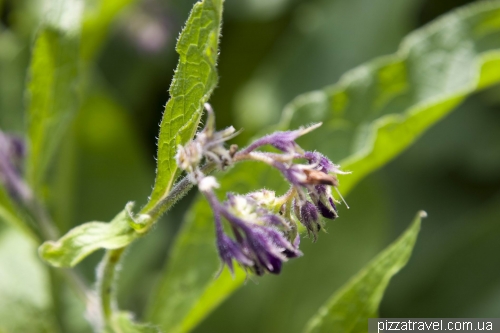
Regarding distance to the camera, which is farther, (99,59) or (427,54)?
(99,59)

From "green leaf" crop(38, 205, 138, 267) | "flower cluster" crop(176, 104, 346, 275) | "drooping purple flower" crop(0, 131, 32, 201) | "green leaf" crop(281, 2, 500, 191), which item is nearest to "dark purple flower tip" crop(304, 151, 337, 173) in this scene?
"flower cluster" crop(176, 104, 346, 275)

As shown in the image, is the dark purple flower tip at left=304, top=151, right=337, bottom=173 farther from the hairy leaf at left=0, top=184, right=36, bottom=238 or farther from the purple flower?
the hairy leaf at left=0, top=184, right=36, bottom=238

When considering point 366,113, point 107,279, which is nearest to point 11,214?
point 107,279

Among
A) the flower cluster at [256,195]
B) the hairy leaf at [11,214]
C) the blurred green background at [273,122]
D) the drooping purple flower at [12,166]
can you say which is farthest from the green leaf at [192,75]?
the blurred green background at [273,122]

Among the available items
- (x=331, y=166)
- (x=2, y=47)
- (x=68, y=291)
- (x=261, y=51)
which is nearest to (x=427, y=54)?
(x=331, y=166)

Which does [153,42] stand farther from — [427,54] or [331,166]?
[331,166]

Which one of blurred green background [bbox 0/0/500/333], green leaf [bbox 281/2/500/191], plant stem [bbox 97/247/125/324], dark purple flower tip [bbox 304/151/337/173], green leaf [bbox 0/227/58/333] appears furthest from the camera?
blurred green background [bbox 0/0/500/333]
